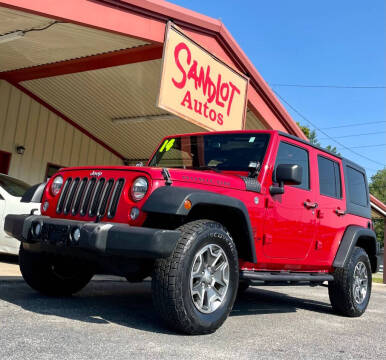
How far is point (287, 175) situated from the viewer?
175 inches

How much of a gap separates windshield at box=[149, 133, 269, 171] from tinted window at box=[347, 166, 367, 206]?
1938 mm

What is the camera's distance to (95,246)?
11.2 ft

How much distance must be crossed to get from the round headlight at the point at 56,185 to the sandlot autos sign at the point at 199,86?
361 cm

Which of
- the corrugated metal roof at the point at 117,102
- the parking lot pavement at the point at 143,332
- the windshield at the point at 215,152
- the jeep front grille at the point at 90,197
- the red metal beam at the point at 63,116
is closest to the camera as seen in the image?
the parking lot pavement at the point at 143,332

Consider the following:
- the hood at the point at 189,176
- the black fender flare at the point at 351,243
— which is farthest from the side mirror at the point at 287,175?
the black fender flare at the point at 351,243

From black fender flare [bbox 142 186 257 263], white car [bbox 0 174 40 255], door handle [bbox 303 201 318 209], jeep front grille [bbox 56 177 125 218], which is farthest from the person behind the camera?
white car [bbox 0 174 40 255]

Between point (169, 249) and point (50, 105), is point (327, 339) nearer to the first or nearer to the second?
point (169, 249)

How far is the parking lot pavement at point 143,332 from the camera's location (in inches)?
116

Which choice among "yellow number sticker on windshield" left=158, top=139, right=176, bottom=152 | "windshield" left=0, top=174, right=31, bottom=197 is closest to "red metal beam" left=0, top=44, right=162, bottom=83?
"windshield" left=0, top=174, right=31, bottom=197

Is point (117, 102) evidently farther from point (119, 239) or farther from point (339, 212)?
point (119, 239)

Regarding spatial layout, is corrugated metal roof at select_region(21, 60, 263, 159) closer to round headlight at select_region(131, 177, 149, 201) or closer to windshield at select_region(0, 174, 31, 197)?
windshield at select_region(0, 174, 31, 197)

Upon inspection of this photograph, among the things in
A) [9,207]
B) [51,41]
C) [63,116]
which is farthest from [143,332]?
[63,116]

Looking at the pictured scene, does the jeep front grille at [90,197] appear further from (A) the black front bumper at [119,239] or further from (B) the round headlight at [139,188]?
(A) the black front bumper at [119,239]

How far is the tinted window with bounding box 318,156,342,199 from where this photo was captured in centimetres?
559
